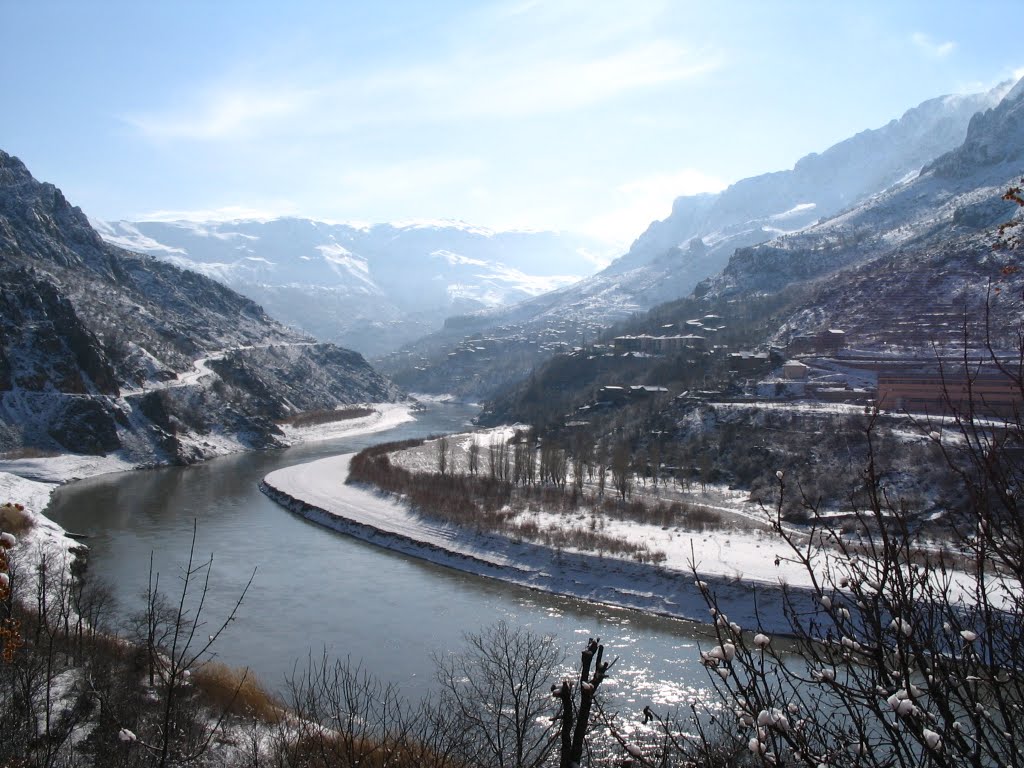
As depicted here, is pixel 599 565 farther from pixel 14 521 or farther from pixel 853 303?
pixel 853 303

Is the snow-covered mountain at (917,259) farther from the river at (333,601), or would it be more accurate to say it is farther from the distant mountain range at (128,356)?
the distant mountain range at (128,356)

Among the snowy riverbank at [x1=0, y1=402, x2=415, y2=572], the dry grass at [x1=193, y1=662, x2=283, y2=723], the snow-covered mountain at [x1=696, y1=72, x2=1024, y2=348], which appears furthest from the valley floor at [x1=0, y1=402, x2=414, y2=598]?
the snow-covered mountain at [x1=696, y1=72, x2=1024, y2=348]

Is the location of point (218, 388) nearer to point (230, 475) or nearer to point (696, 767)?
point (230, 475)

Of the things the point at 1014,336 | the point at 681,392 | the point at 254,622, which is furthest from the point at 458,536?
the point at 1014,336

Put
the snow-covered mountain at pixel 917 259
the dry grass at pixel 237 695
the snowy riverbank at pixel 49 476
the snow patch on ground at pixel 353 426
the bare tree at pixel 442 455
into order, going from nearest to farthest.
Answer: the dry grass at pixel 237 695 → the snowy riverbank at pixel 49 476 → the bare tree at pixel 442 455 → the snow-covered mountain at pixel 917 259 → the snow patch on ground at pixel 353 426

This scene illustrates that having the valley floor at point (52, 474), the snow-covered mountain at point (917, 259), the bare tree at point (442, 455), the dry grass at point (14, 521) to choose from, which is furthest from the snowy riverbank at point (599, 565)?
the snow-covered mountain at point (917, 259)
